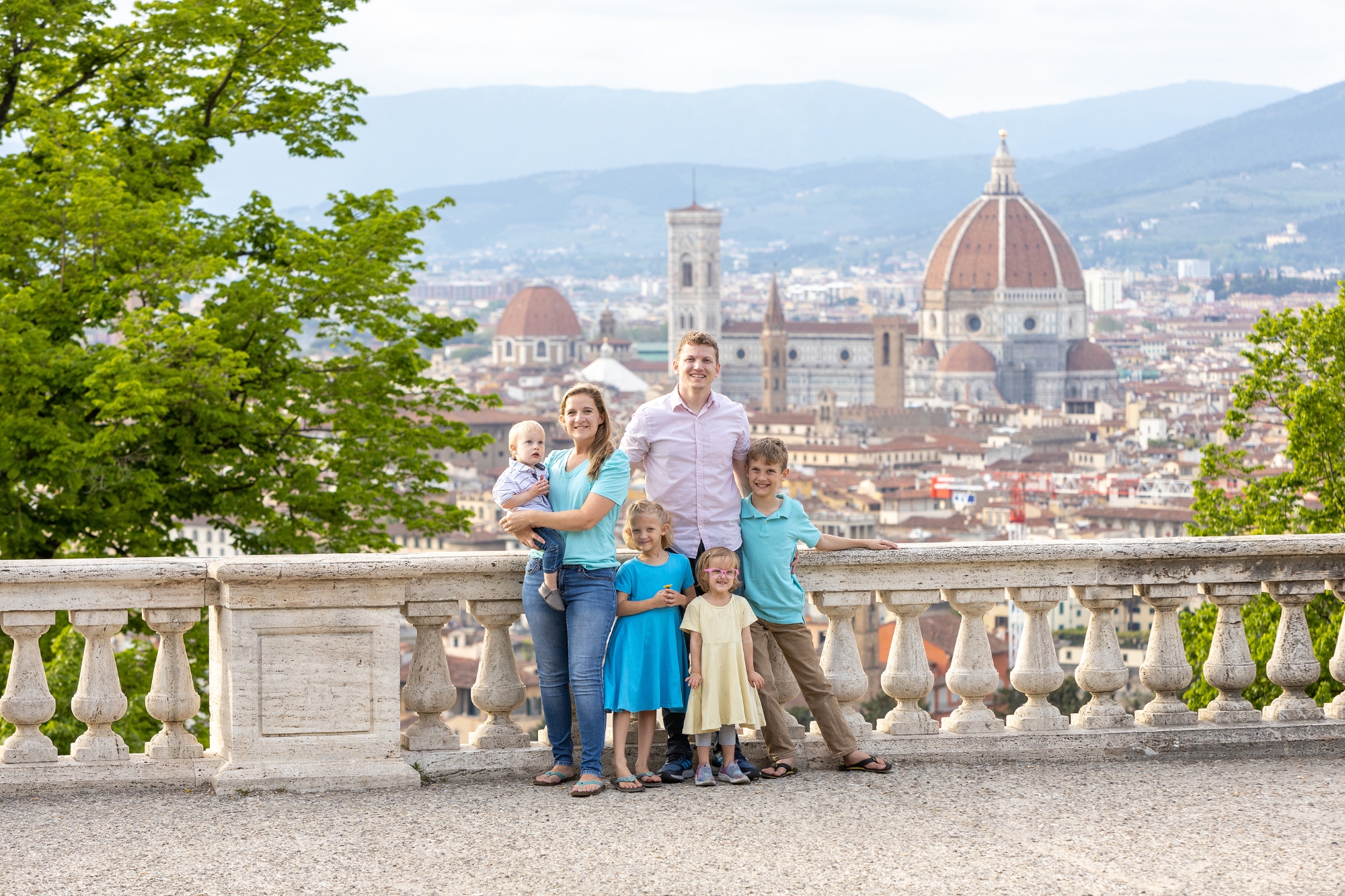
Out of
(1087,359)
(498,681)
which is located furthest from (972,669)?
(1087,359)

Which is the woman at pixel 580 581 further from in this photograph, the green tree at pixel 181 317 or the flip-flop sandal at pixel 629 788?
the green tree at pixel 181 317

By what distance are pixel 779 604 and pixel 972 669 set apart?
539mm

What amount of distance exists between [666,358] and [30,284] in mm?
148160

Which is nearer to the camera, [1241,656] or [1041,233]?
[1241,656]

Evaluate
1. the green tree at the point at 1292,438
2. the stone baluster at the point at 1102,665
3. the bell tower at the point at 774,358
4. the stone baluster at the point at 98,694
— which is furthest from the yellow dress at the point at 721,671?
the bell tower at the point at 774,358

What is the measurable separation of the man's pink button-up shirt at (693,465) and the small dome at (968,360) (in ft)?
400

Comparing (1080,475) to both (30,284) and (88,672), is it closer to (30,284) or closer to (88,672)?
(30,284)

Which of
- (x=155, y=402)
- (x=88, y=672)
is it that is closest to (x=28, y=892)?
(x=88, y=672)

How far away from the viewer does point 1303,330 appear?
13719mm

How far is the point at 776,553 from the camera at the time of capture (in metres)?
4.17

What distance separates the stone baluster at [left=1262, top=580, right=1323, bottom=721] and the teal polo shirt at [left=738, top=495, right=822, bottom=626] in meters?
1.27

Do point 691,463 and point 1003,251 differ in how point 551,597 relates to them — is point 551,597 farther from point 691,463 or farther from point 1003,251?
point 1003,251

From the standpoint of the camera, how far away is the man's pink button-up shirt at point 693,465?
4133 millimetres

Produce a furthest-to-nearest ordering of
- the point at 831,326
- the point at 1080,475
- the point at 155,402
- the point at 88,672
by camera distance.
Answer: the point at 831,326
the point at 1080,475
the point at 155,402
the point at 88,672
